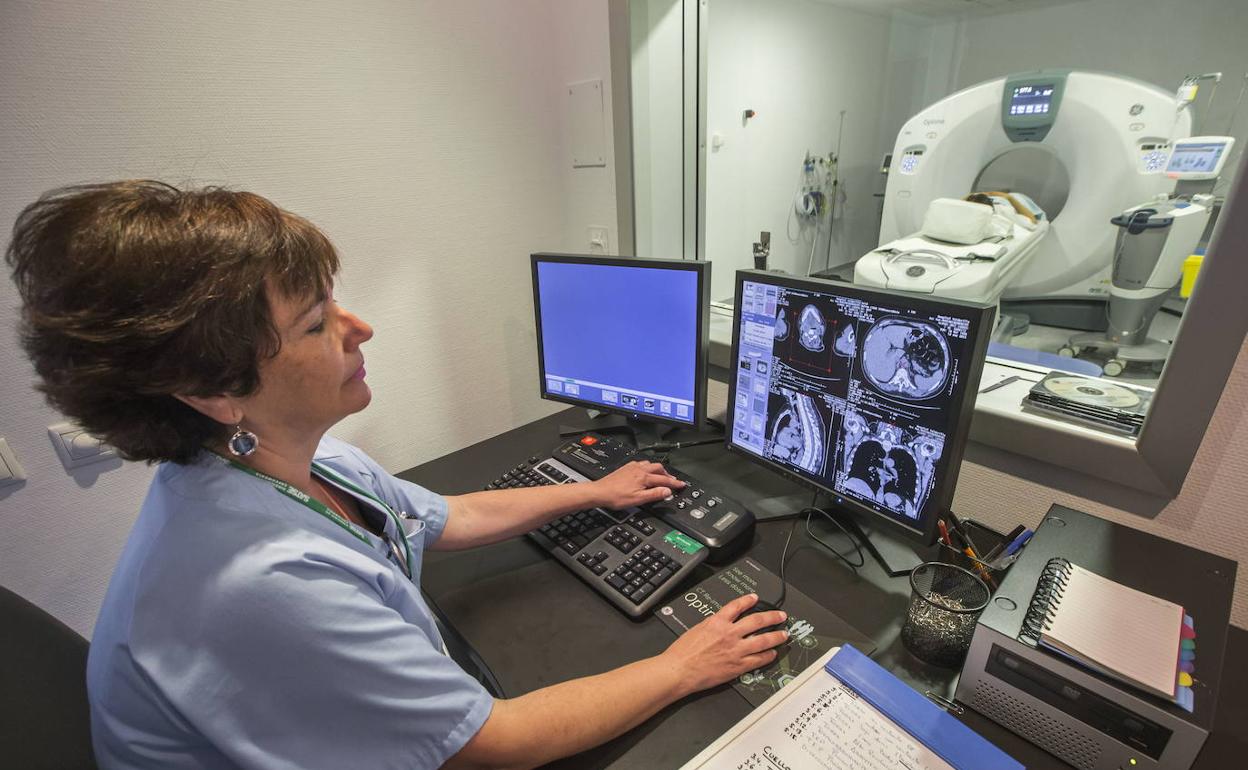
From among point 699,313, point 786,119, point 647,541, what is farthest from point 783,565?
point 786,119

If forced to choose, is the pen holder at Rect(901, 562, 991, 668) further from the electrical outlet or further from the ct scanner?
the electrical outlet

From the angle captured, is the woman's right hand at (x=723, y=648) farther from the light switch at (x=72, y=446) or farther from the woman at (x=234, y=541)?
the light switch at (x=72, y=446)

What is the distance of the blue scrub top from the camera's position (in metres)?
0.53

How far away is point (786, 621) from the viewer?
784 mm

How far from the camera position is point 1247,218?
67 centimetres

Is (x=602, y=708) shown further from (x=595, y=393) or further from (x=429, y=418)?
(x=429, y=418)

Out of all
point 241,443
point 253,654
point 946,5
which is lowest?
point 253,654

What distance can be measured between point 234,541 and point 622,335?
803 millimetres

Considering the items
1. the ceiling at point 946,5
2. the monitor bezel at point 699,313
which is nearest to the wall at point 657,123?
the monitor bezel at point 699,313

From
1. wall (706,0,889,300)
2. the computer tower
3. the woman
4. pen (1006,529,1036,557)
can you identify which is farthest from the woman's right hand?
wall (706,0,889,300)

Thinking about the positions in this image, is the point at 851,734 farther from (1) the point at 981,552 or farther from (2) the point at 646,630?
(1) the point at 981,552

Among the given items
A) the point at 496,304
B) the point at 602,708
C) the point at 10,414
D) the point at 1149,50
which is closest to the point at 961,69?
the point at 1149,50

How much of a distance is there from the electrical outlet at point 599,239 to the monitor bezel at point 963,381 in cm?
73

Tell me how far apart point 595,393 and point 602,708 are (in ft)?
2.48
